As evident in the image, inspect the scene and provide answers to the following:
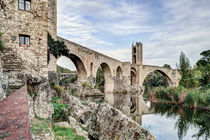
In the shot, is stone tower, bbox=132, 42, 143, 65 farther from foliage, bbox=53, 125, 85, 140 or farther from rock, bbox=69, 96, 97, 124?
foliage, bbox=53, 125, 85, 140

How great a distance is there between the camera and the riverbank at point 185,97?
9.92m

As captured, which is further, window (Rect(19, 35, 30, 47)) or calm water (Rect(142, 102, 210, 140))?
calm water (Rect(142, 102, 210, 140))

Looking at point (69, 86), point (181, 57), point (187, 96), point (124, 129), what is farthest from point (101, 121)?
point (181, 57)

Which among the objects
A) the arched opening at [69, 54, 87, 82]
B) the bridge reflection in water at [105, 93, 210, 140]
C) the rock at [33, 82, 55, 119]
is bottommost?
the bridge reflection in water at [105, 93, 210, 140]

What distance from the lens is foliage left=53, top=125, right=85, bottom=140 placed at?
4.19m

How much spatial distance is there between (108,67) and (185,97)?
47.4 feet

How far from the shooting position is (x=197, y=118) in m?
8.17

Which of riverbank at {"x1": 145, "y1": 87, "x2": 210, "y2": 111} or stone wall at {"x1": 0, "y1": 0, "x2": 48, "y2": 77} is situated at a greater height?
stone wall at {"x1": 0, "y1": 0, "x2": 48, "y2": 77}

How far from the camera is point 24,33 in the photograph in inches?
229

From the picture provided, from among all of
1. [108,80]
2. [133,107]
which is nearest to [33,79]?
[133,107]

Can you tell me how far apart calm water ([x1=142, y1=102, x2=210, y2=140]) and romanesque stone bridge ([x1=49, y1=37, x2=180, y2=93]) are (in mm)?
7547

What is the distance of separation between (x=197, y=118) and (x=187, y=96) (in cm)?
277

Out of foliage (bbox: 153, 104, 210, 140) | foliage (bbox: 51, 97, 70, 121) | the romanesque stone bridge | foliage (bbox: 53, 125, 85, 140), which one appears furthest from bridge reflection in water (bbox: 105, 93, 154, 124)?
the romanesque stone bridge

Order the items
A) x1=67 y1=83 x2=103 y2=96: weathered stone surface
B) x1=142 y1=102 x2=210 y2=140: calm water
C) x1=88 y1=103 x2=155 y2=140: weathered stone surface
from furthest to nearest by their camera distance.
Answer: x1=67 y1=83 x2=103 y2=96: weathered stone surface, x1=142 y1=102 x2=210 y2=140: calm water, x1=88 y1=103 x2=155 y2=140: weathered stone surface
